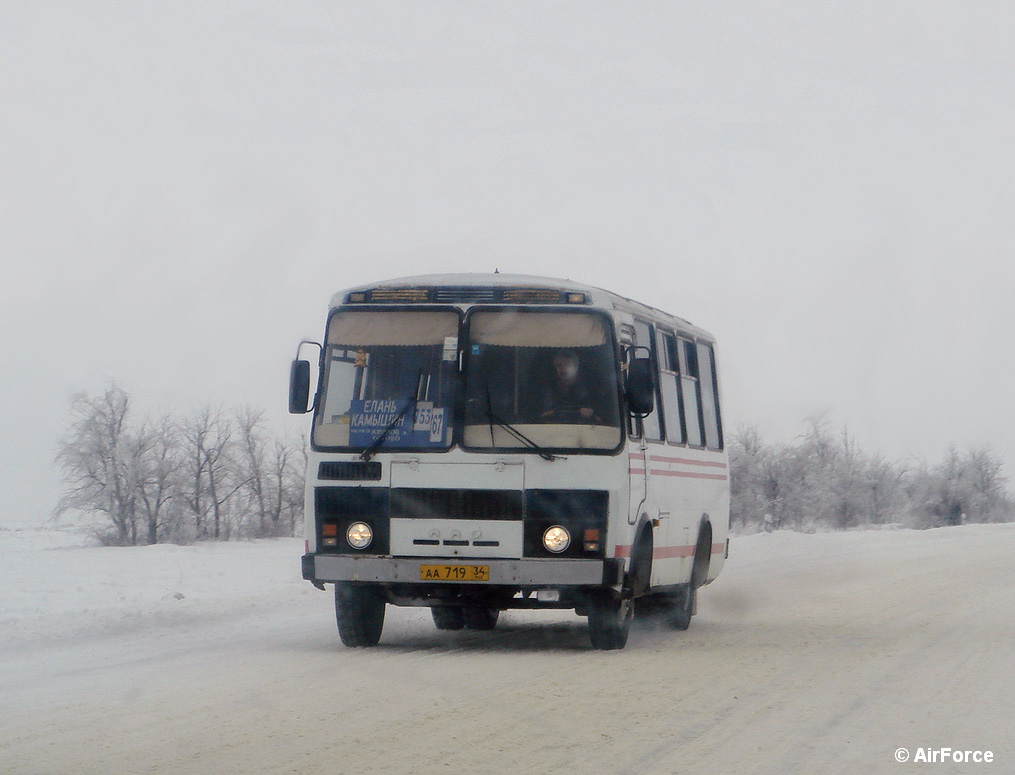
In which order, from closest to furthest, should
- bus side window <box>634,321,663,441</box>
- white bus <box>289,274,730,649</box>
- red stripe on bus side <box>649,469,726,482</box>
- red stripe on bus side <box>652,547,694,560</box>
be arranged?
white bus <box>289,274,730,649</box> → bus side window <box>634,321,663,441</box> → red stripe on bus side <box>649,469,726,482</box> → red stripe on bus side <box>652,547,694,560</box>

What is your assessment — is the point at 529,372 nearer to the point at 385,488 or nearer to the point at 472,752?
the point at 385,488

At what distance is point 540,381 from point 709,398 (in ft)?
15.9

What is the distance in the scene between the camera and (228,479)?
187ft

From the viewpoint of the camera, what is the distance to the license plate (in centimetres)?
1182

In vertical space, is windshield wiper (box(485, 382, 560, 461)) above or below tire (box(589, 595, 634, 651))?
above

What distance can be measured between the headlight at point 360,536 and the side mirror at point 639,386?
243 centimetres

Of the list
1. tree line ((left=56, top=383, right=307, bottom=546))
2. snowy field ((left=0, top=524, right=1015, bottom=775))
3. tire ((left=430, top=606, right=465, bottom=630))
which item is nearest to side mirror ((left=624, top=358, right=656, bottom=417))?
snowy field ((left=0, top=524, right=1015, bottom=775))

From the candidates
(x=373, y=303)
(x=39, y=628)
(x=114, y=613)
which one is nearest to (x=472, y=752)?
(x=373, y=303)

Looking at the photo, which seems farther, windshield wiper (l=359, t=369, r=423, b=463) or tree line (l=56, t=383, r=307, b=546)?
tree line (l=56, t=383, r=307, b=546)

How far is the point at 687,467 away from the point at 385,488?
13.5ft

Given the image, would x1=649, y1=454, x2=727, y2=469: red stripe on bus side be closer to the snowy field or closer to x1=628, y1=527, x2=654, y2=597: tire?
x1=628, y1=527, x2=654, y2=597: tire

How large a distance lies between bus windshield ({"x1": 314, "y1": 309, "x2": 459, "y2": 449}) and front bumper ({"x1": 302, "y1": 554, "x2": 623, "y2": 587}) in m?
0.96

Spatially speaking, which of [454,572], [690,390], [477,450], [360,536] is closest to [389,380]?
[477,450]

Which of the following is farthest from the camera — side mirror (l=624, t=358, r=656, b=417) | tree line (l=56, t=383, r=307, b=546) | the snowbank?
tree line (l=56, t=383, r=307, b=546)
